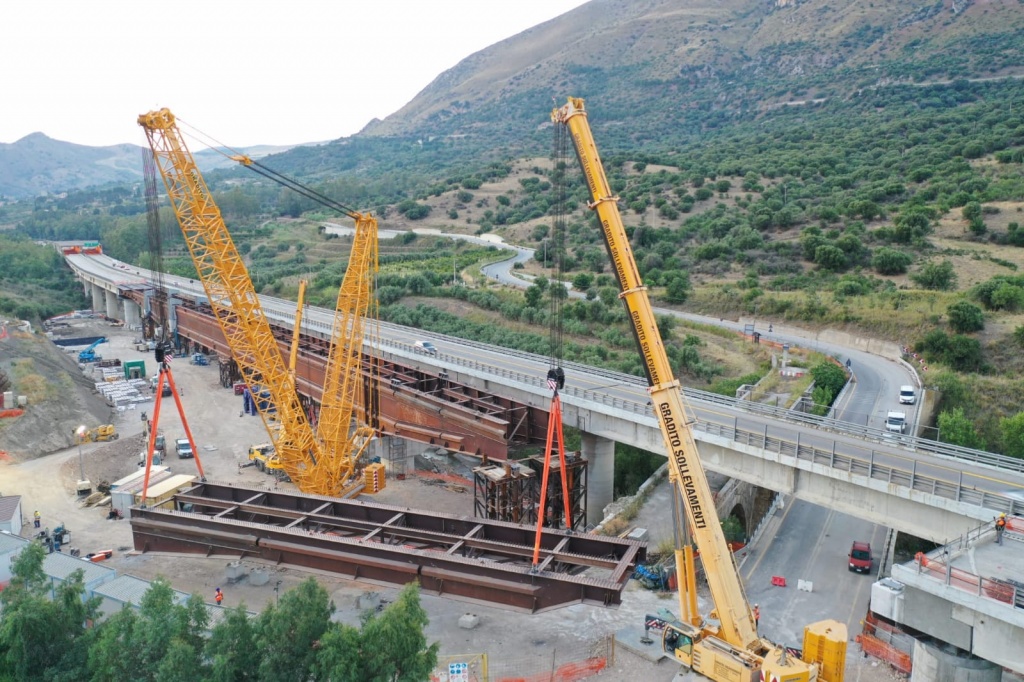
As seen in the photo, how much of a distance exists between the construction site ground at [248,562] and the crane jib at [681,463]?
208 inches

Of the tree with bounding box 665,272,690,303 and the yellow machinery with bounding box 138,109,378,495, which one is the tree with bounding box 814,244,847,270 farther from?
the yellow machinery with bounding box 138,109,378,495

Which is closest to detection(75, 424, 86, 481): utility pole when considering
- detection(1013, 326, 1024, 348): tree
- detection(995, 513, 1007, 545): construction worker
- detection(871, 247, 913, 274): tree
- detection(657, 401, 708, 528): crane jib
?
detection(657, 401, 708, 528): crane jib

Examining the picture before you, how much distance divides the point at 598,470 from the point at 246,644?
23.0 meters

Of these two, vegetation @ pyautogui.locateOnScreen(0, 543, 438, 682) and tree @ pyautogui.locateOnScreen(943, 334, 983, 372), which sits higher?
tree @ pyautogui.locateOnScreen(943, 334, 983, 372)

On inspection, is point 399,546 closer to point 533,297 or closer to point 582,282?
point 533,297

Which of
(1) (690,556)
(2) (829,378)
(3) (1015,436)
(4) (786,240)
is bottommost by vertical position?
(3) (1015,436)

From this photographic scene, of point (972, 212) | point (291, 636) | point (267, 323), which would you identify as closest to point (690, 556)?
point (291, 636)

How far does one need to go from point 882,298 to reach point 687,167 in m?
62.7

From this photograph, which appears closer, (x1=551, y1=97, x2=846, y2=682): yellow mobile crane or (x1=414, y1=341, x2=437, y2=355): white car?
(x1=551, y1=97, x2=846, y2=682): yellow mobile crane

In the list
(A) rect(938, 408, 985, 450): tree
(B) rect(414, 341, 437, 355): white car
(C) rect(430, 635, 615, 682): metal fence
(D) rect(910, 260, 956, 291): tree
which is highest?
(D) rect(910, 260, 956, 291): tree

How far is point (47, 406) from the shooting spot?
166 ft

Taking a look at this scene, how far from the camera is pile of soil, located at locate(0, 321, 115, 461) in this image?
1815 inches

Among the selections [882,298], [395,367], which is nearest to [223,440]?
[395,367]

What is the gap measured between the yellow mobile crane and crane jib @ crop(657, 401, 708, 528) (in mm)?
25
